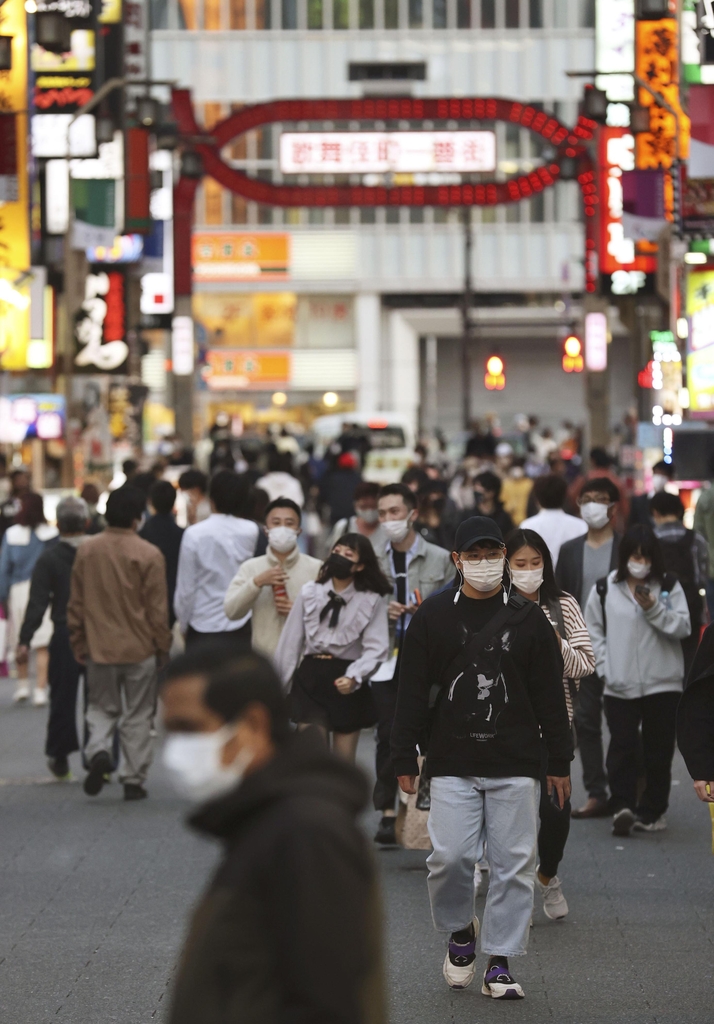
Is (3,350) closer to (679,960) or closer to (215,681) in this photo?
(679,960)

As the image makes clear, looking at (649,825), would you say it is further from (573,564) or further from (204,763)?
(204,763)

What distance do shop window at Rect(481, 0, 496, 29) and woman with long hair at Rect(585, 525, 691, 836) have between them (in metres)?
54.1

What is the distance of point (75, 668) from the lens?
11008 mm

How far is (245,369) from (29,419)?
4053 cm

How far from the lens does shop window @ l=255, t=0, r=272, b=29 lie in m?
60.3

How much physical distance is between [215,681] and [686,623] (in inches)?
248

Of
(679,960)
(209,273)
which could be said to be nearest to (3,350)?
(679,960)

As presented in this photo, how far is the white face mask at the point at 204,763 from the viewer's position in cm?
277

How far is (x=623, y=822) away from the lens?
8.98 meters

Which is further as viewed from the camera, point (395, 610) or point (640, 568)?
point (640, 568)

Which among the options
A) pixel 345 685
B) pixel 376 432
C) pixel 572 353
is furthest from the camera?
pixel 376 432

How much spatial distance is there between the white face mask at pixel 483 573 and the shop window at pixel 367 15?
56354mm

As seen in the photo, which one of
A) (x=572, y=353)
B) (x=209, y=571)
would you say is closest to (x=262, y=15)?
(x=572, y=353)

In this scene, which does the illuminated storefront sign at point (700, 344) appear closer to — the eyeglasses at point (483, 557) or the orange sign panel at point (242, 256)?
the eyeglasses at point (483, 557)
